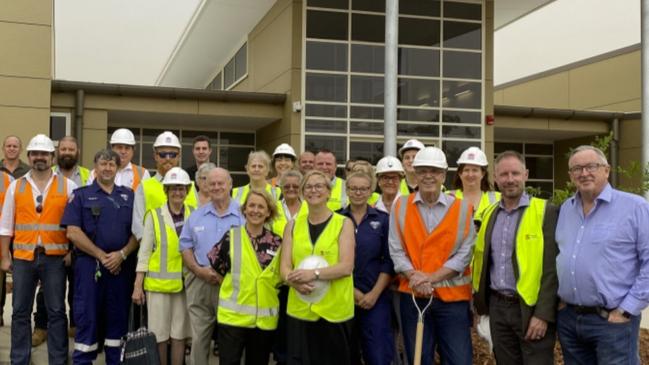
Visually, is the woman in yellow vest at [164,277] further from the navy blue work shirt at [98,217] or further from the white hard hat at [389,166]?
the white hard hat at [389,166]

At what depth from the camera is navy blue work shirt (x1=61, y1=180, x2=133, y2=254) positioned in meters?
5.88

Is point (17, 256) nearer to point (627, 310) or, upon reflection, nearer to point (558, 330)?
point (558, 330)

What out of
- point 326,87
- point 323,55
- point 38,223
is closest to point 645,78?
point 326,87

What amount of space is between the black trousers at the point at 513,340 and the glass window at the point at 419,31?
14325 millimetres

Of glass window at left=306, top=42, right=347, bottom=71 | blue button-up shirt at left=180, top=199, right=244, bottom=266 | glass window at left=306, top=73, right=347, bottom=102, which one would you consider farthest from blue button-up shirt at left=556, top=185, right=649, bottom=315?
glass window at left=306, top=42, right=347, bottom=71

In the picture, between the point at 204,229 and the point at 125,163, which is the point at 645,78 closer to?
the point at 125,163

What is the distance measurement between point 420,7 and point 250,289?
14.8 metres

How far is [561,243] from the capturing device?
4457mm

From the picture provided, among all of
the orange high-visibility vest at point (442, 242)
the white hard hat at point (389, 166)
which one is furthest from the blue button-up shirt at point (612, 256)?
the white hard hat at point (389, 166)

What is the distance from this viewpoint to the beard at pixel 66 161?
22.6 ft

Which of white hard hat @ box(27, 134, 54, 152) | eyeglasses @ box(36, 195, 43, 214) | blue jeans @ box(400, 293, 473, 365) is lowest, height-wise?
blue jeans @ box(400, 293, 473, 365)

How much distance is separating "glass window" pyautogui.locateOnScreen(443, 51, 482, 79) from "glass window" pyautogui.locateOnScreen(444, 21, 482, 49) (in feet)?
0.78

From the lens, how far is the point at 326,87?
17859 mm

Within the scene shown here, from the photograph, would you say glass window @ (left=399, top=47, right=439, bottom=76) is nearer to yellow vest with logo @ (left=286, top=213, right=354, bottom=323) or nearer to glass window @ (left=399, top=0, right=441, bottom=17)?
glass window @ (left=399, top=0, right=441, bottom=17)
